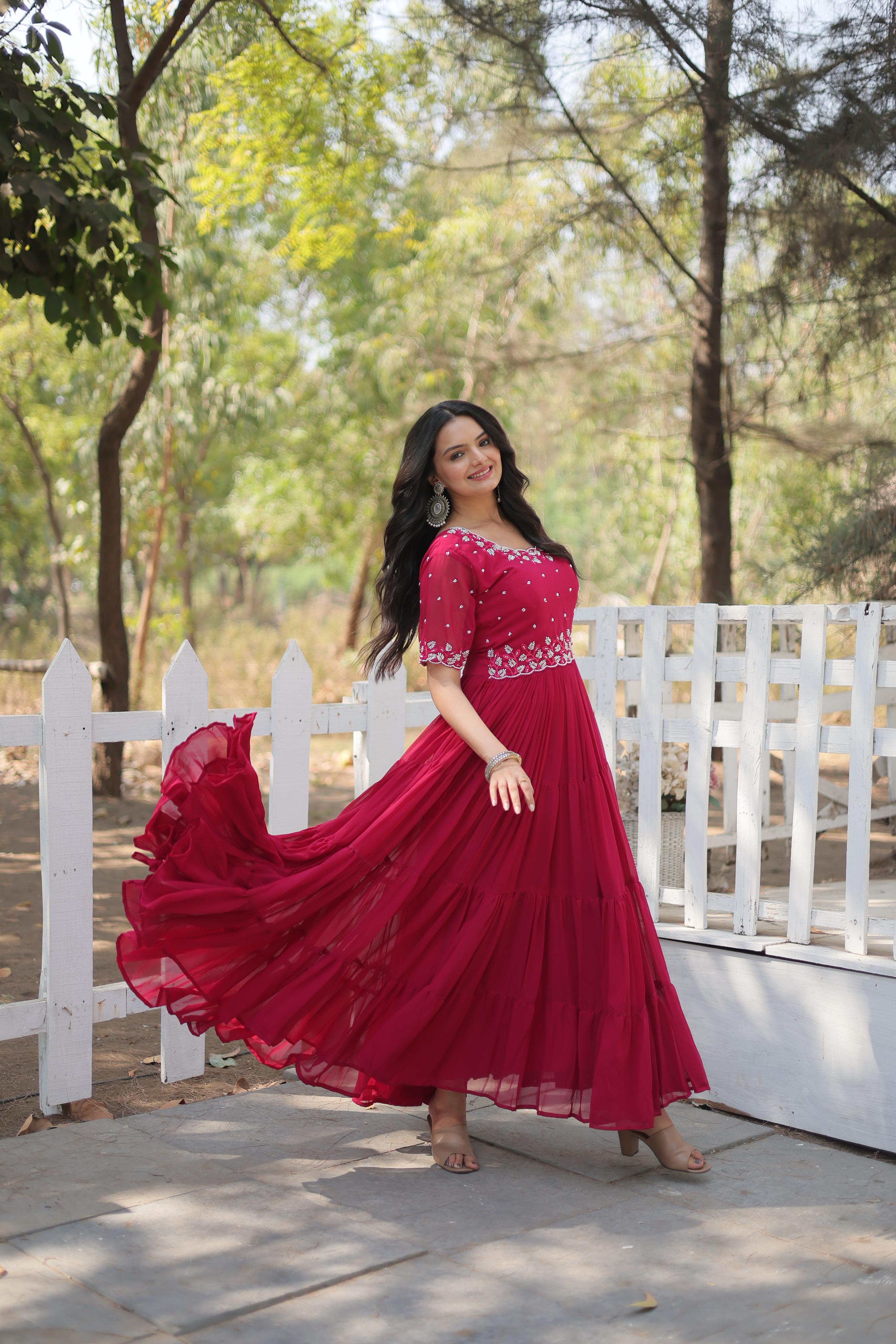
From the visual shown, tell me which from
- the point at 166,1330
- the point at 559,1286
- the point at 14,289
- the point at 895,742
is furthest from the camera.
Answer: the point at 14,289

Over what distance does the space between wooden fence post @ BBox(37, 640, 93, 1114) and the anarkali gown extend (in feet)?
1.19

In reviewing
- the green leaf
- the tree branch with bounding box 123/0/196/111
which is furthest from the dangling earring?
the tree branch with bounding box 123/0/196/111

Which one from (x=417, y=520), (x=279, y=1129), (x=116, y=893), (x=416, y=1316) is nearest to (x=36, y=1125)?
(x=279, y=1129)

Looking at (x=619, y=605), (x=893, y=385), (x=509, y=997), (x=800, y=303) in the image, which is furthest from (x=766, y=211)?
(x=509, y=997)

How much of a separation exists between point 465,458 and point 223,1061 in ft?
6.58

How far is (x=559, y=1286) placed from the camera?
2.30 metres

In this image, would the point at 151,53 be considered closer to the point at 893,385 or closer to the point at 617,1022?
the point at 893,385

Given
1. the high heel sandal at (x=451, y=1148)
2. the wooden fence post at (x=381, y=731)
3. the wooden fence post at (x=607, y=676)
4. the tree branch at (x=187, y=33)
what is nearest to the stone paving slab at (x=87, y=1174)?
the high heel sandal at (x=451, y=1148)

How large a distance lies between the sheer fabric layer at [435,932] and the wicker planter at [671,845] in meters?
1.76

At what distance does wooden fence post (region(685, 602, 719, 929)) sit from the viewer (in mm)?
3543

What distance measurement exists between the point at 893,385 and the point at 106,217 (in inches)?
174

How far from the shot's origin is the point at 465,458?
119 inches

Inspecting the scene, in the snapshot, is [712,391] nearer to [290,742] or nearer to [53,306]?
[53,306]

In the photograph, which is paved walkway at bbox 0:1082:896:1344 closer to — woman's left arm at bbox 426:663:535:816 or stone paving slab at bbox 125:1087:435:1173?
stone paving slab at bbox 125:1087:435:1173
